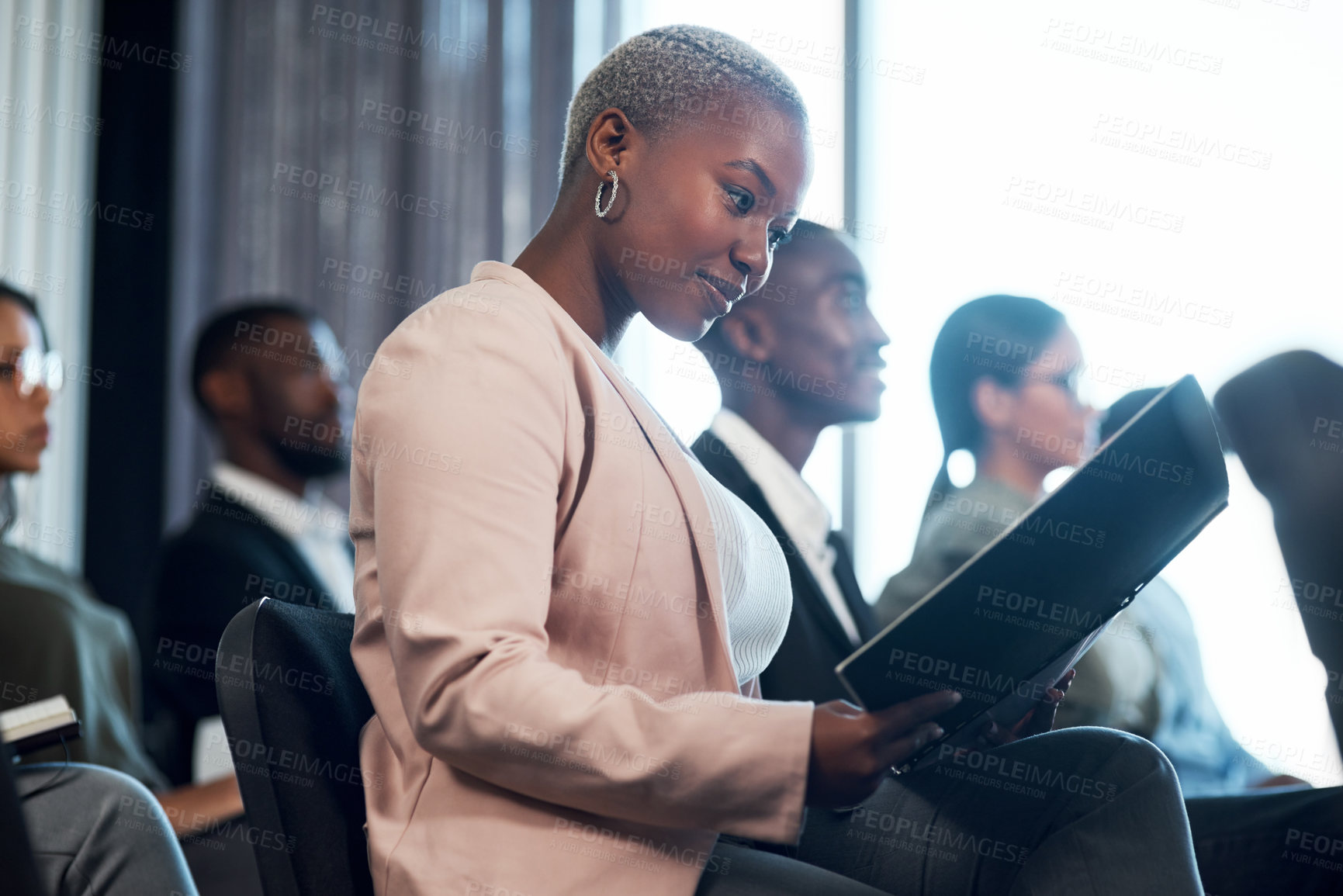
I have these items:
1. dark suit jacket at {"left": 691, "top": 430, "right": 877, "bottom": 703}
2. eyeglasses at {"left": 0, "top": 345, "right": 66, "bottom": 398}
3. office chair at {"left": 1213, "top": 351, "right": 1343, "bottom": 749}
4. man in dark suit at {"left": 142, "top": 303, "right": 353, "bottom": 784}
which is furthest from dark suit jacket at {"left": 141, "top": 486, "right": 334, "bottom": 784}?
office chair at {"left": 1213, "top": 351, "right": 1343, "bottom": 749}

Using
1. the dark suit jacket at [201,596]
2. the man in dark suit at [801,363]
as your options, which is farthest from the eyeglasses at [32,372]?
the man in dark suit at [801,363]

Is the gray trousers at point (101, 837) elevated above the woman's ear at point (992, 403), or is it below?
below

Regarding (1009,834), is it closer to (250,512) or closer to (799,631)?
(799,631)

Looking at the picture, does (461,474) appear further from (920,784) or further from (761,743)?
(920,784)

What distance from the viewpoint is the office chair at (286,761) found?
76 cm

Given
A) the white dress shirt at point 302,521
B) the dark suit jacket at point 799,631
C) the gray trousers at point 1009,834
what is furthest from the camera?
the white dress shirt at point 302,521

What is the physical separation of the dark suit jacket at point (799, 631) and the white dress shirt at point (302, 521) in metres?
1.39

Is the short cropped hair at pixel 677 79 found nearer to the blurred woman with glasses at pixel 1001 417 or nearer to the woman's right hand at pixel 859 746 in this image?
the woman's right hand at pixel 859 746

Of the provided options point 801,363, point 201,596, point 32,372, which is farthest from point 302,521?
point 801,363

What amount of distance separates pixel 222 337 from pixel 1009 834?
267 centimetres

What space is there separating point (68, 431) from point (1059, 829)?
368 centimetres

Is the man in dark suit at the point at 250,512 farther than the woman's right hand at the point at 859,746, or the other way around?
the man in dark suit at the point at 250,512

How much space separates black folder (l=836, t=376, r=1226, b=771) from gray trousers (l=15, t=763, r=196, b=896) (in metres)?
0.84

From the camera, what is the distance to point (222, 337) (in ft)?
9.83
